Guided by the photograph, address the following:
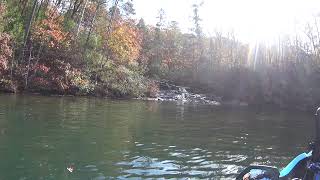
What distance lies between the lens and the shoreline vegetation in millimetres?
38562

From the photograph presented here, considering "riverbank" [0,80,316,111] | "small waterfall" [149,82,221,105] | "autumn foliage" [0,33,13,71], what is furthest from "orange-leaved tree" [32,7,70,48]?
"small waterfall" [149,82,221,105]

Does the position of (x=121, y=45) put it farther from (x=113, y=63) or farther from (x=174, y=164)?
(x=174, y=164)

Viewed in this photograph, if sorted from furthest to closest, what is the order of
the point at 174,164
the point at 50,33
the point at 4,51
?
1. the point at 50,33
2. the point at 4,51
3. the point at 174,164

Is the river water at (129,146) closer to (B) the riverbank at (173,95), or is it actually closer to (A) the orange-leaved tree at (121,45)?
(B) the riverbank at (173,95)

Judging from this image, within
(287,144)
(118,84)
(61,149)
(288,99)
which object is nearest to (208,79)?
(288,99)

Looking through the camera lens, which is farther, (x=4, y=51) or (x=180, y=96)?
(x=180, y=96)

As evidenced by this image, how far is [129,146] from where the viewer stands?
14781 mm

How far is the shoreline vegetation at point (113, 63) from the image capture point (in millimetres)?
38562

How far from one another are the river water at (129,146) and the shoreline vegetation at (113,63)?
15095 mm

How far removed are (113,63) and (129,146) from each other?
99.4 feet

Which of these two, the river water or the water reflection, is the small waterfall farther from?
the water reflection

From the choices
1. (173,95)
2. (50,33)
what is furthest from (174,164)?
(173,95)

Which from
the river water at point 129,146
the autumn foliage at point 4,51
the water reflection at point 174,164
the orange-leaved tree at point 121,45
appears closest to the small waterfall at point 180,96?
the orange-leaved tree at point 121,45

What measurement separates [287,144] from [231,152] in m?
3.82
